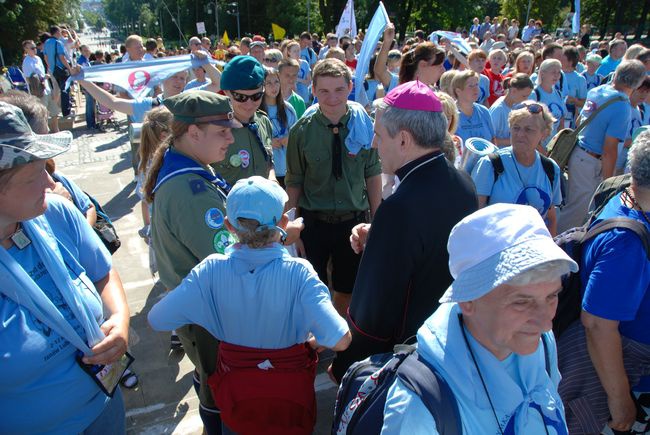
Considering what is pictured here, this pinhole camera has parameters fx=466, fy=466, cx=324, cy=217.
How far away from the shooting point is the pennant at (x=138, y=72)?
4367 millimetres

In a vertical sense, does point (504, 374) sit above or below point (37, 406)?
above

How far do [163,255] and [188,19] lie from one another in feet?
198

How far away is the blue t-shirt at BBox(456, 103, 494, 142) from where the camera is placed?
5.04 meters

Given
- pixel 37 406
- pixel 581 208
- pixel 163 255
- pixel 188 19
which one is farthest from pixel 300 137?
pixel 188 19

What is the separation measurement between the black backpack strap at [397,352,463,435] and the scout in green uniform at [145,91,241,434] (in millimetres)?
1296

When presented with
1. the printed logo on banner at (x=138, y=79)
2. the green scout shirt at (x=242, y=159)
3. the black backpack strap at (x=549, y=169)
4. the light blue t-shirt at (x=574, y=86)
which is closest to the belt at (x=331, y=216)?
the green scout shirt at (x=242, y=159)

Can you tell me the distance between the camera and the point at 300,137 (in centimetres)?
359

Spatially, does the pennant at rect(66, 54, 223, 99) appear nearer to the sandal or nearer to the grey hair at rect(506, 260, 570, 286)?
the sandal

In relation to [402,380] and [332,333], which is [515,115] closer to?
[332,333]

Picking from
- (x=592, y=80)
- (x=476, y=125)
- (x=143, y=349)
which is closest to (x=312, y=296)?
(x=143, y=349)

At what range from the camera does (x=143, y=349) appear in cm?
390

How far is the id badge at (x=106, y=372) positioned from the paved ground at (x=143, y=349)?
109 cm

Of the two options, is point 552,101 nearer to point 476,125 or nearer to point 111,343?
point 476,125

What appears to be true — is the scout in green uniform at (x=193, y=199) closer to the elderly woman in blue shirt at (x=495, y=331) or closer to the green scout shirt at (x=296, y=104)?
the elderly woman in blue shirt at (x=495, y=331)
